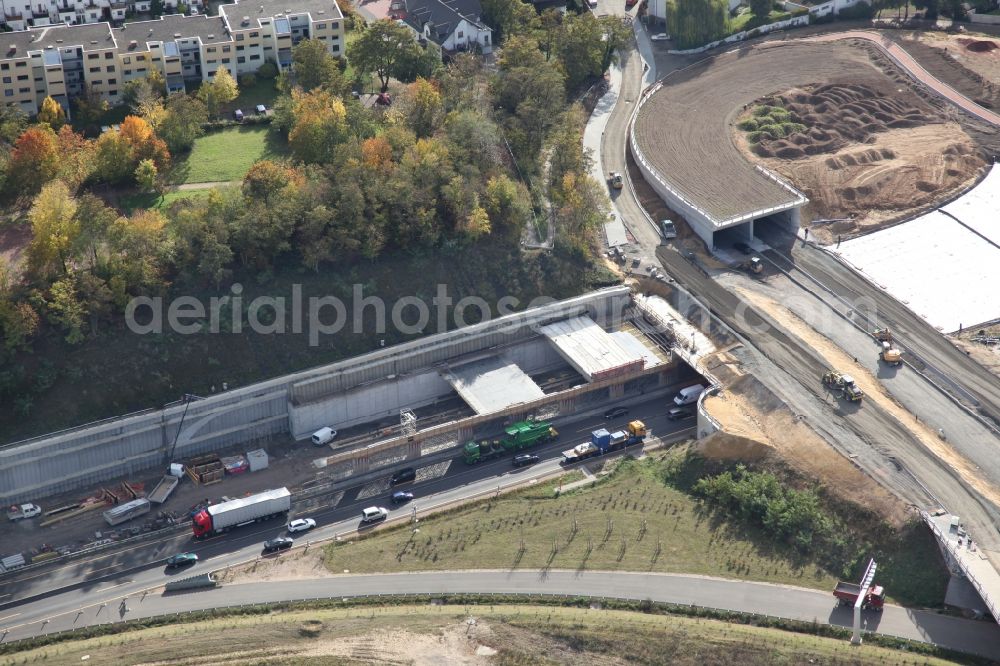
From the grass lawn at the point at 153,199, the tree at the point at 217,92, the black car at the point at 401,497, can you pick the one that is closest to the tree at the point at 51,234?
the grass lawn at the point at 153,199

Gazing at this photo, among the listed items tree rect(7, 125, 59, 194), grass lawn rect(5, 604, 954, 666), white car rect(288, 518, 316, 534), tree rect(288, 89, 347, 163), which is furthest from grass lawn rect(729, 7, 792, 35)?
grass lawn rect(5, 604, 954, 666)

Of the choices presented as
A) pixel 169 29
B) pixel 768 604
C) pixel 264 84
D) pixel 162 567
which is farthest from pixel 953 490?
pixel 169 29

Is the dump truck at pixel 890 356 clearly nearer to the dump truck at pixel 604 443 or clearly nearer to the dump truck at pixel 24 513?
the dump truck at pixel 604 443

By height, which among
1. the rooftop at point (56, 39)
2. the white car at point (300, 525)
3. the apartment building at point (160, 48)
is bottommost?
the white car at point (300, 525)

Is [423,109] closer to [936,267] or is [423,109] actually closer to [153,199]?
[153,199]

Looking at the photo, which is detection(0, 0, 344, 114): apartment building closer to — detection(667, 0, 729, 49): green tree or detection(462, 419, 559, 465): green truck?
detection(667, 0, 729, 49): green tree
